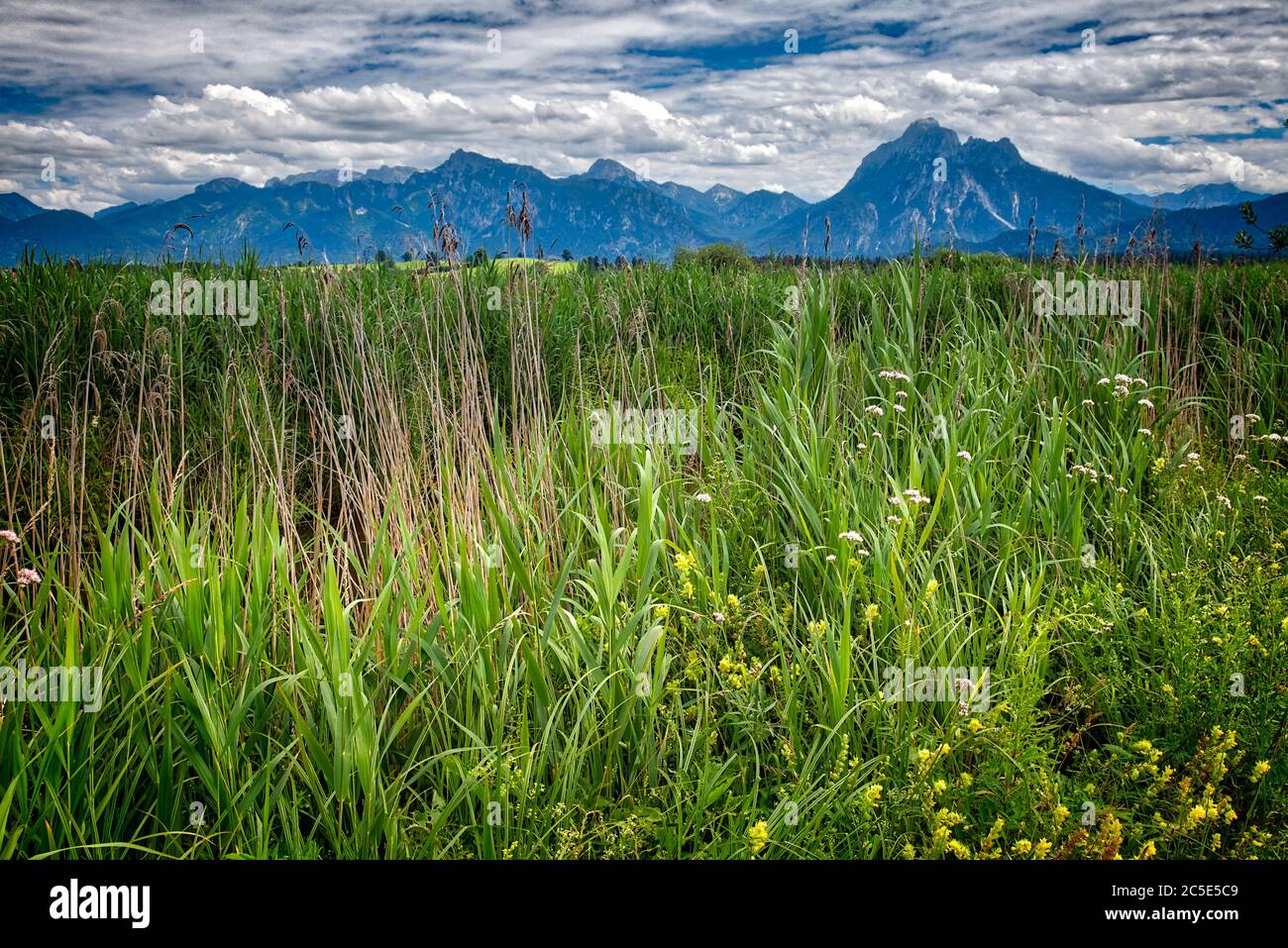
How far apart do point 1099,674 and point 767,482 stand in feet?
5.59

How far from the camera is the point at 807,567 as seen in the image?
11.5 feet

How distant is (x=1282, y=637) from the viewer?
10.3 ft

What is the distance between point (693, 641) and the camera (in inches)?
130

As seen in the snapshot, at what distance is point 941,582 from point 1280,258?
9771mm

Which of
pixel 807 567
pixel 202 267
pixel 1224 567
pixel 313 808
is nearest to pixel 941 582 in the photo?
pixel 807 567

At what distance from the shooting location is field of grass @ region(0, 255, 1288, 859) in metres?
2.41

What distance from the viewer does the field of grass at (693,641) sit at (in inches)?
94.9

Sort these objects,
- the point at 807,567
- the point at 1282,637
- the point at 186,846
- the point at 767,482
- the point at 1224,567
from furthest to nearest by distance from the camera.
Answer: the point at 767,482 < the point at 1224,567 < the point at 807,567 < the point at 1282,637 < the point at 186,846

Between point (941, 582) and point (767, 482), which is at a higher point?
point (767, 482)
